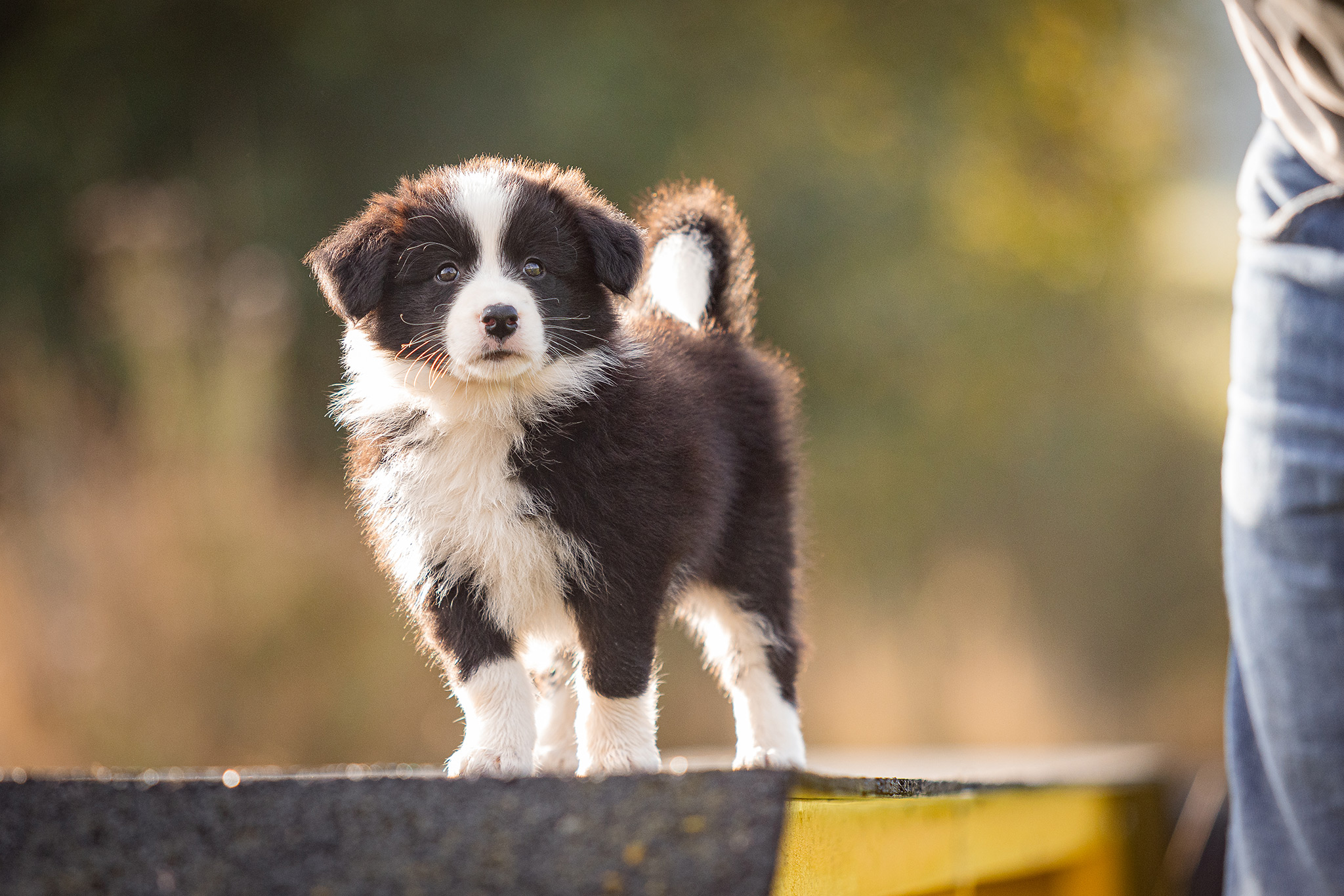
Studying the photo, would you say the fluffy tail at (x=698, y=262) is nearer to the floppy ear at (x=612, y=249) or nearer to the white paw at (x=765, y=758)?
the floppy ear at (x=612, y=249)

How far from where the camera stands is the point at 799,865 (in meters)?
1.63

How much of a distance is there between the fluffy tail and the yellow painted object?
137 cm

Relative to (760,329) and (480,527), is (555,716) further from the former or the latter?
(760,329)

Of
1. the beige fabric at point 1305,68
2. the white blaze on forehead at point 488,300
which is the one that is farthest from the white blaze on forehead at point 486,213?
the beige fabric at point 1305,68

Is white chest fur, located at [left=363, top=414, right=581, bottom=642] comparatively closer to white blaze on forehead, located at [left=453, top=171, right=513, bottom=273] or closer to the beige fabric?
white blaze on forehead, located at [left=453, top=171, right=513, bottom=273]

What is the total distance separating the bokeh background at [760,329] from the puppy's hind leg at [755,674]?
371cm

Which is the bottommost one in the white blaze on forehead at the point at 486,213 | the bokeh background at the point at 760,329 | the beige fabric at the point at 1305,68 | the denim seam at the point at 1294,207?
the bokeh background at the point at 760,329

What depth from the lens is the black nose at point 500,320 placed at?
2.15 meters

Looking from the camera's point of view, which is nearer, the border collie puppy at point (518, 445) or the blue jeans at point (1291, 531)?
the blue jeans at point (1291, 531)

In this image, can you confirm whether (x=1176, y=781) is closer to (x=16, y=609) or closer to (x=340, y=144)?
(x=16, y=609)

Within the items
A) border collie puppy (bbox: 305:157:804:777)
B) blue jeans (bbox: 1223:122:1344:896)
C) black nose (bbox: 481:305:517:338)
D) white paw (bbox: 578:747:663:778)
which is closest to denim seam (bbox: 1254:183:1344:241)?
blue jeans (bbox: 1223:122:1344:896)

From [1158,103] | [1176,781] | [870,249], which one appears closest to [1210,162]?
[1158,103]

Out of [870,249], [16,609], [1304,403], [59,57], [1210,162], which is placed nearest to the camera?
[1304,403]

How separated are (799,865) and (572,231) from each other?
1.32m
